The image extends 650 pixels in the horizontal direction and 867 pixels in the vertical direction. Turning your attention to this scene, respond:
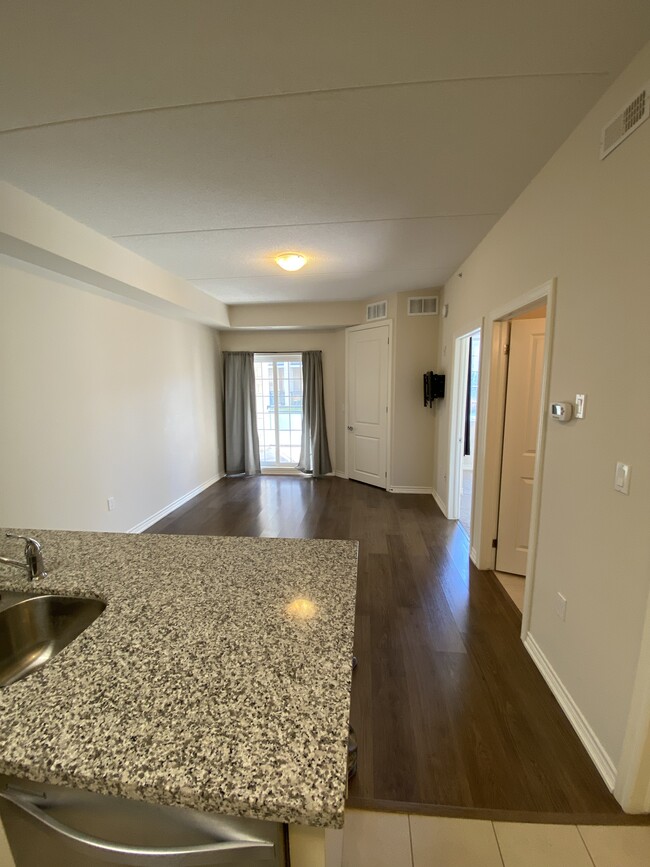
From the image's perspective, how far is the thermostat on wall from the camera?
1.61m

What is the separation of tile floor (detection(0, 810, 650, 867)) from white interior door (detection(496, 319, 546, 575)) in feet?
5.35

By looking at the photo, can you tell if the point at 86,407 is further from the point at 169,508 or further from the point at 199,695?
the point at 199,695

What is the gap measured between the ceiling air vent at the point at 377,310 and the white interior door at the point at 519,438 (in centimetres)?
242

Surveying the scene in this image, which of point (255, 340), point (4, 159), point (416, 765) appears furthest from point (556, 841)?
point (255, 340)

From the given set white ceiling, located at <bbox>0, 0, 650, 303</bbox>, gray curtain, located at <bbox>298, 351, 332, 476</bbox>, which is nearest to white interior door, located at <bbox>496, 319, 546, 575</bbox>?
→ white ceiling, located at <bbox>0, 0, 650, 303</bbox>

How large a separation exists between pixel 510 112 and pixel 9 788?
Answer: 2604 mm

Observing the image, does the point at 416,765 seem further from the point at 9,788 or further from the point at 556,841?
the point at 9,788

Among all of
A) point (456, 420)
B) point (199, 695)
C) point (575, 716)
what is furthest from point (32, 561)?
point (456, 420)

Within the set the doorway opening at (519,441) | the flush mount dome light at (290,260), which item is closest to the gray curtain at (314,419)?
Result: the flush mount dome light at (290,260)

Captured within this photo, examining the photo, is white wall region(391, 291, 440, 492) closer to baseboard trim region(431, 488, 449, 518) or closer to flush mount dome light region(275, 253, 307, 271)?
baseboard trim region(431, 488, 449, 518)

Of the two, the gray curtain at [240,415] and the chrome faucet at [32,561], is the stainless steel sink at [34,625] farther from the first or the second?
the gray curtain at [240,415]

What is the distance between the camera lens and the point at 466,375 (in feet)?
12.5

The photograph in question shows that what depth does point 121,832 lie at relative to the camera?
0.65 metres

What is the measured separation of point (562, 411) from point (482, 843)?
1.66 meters
